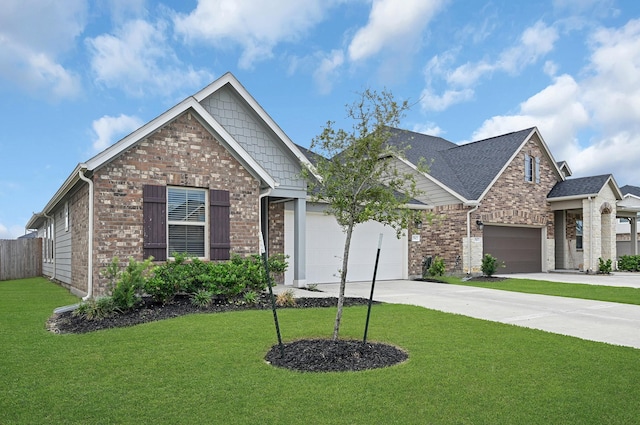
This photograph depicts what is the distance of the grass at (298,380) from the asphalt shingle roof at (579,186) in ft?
56.5

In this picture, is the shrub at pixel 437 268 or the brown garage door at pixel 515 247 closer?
the shrub at pixel 437 268

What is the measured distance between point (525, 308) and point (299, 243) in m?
6.15

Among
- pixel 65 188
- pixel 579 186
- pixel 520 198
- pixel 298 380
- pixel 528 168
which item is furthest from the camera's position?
pixel 579 186

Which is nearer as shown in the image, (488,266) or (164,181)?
(164,181)

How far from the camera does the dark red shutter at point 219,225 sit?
441 inches

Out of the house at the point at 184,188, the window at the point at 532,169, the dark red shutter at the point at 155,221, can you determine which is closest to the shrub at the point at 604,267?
the window at the point at 532,169

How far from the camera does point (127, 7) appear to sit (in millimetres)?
11383

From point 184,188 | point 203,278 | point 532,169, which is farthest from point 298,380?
point 532,169

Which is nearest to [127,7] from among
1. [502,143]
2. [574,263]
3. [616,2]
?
Answer: [616,2]

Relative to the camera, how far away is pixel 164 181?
34.9 ft

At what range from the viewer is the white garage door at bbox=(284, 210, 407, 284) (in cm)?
1498

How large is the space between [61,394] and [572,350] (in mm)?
6126

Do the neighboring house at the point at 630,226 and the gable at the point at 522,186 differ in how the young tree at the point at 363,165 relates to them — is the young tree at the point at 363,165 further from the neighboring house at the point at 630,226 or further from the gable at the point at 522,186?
the neighboring house at the point at 630,226

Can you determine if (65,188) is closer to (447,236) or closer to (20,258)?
(20,258)
